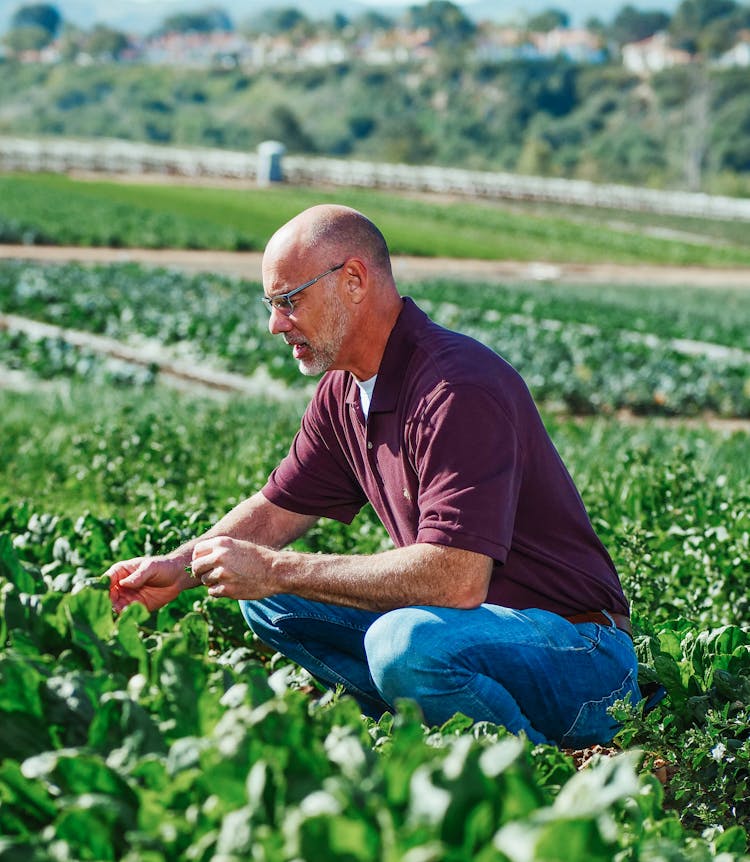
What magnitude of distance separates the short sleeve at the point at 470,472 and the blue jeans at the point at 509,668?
0.25 meters

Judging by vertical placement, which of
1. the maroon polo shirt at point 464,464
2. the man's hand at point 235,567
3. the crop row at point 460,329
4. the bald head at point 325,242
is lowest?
the crop row at point 460,329

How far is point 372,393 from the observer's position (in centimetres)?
382

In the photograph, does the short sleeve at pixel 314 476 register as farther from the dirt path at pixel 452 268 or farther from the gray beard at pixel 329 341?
the dirt path at pixel 452 268

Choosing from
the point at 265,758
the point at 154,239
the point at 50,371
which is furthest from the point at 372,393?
the point at 154,239

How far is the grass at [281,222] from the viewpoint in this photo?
30.7 metres

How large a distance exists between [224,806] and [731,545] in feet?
11.9

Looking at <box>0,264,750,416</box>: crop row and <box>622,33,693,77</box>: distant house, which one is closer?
<box>0,264,750,416</box>: crop row

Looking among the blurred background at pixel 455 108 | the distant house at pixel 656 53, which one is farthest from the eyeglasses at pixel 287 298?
the distant house at pixel 656 53

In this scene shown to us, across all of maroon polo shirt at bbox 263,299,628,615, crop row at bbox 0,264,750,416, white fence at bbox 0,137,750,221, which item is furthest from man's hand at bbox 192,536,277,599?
white fence at bbox 0,137,750,221

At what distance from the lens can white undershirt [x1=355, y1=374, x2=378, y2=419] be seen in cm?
388

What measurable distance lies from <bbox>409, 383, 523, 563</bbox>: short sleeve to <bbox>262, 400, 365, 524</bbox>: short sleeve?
67 centimetres

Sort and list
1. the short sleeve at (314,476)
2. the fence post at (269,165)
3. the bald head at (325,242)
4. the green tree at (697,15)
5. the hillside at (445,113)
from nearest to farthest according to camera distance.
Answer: the bald head at (325,242) → the short sleeve at (314,476) → the fence post at (269,165) → the hillside at (445,113) → the green tree at (697,15)

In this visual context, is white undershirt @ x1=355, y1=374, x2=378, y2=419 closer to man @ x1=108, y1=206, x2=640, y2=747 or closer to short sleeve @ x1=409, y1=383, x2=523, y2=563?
man @ x1=108, y1=206, x2=640, y2=747

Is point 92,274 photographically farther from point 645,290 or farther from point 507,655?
point 507,655
